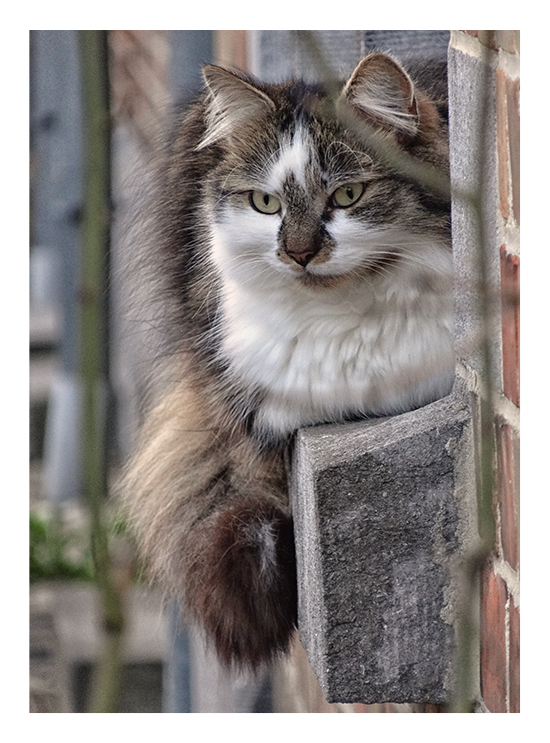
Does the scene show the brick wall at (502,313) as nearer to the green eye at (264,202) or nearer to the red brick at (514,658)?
the red brick at (514,658)

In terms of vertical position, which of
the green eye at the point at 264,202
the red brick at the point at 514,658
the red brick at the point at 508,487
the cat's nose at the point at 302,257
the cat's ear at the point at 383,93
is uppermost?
the cat's ear at the point at 383,93

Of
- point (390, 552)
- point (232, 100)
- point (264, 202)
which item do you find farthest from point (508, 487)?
point (232, 100)

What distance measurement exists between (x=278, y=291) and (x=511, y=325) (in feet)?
0.94

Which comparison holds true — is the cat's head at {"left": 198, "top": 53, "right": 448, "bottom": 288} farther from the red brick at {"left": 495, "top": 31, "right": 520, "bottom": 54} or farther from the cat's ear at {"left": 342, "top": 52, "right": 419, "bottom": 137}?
the red brick at {"left": 495, "top": 31, "right": 520, "bottom": 54}

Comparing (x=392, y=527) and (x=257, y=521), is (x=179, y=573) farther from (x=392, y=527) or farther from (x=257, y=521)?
(x=392, y=527)

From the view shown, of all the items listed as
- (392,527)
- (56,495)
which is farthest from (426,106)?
(56,495)

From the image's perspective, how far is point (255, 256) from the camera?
3.11 feet

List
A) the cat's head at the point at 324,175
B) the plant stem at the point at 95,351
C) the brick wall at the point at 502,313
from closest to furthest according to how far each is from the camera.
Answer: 1. the plant stem at the point at 95,351
2. the brick wall at the point at 502,313
3. the cat's head at the point at 324,175

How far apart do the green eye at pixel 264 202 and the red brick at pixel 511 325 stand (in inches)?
9.6

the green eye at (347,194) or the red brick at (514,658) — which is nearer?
the red brick at (514,658)

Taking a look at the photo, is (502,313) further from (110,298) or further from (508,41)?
(110,298)

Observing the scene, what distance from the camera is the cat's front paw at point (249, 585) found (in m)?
1.02

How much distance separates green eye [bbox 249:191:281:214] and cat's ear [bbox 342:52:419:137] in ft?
0.40

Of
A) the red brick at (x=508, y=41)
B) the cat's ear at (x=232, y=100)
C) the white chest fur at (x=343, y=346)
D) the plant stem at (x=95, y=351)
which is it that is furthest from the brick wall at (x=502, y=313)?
the plant stem at (x=95, y=351)
